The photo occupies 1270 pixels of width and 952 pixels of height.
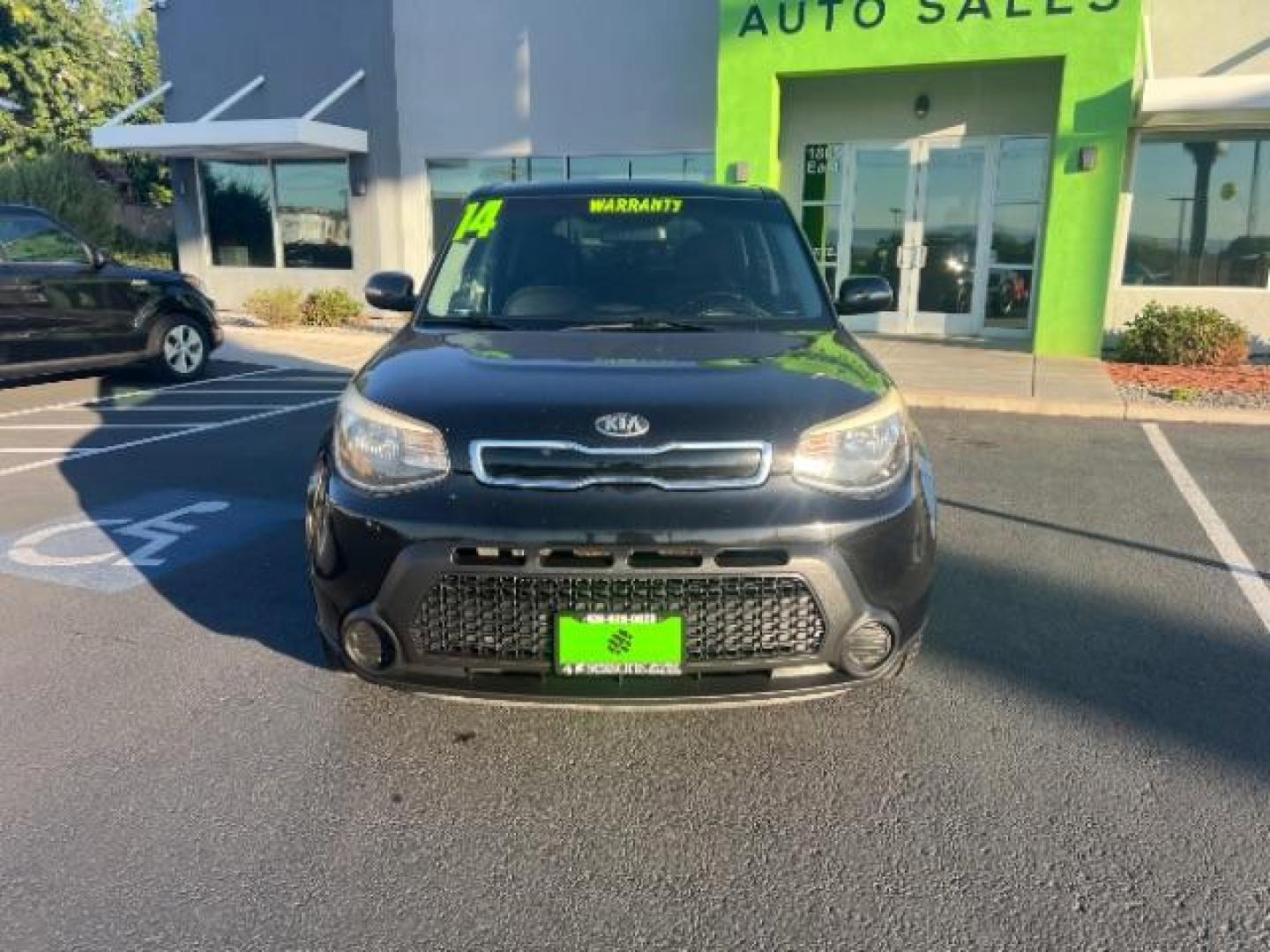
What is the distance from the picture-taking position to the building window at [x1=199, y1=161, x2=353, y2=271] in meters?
17.7

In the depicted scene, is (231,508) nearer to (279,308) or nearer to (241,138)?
(279,308)

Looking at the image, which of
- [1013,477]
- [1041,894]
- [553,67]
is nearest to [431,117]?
[553,67]

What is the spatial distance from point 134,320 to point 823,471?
30.1 feet

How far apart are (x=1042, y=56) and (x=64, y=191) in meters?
18.7

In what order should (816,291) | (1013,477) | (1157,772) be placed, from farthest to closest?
(1013,477) → (816,291) → (1157,772)

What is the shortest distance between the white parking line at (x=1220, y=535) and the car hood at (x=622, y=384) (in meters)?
2.37

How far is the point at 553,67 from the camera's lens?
15.6 meters

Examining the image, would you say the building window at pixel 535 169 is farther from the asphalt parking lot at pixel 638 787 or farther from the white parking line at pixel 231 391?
the asphalt parking lot at pixel 638 787

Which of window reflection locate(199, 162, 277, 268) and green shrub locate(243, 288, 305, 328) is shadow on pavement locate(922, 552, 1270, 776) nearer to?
green shrub locate(243, 288, 305, 328)

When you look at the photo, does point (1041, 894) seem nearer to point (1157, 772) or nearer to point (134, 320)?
point (1157, 772)

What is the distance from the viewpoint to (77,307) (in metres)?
9.23

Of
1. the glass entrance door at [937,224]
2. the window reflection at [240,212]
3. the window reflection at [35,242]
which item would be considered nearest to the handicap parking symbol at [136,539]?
the window reflection at [35,242]

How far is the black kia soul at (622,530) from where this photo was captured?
257 centimetres

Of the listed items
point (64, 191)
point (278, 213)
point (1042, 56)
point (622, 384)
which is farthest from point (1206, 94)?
point (64, 191)
